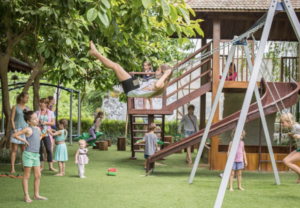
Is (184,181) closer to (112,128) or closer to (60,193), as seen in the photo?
(60,193)

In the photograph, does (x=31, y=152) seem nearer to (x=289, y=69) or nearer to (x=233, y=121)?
(x=233, y=121)

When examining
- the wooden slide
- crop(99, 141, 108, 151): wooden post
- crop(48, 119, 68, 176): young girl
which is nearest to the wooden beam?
the wooden slide

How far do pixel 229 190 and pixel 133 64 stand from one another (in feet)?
17.4

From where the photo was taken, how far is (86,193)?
723 cm

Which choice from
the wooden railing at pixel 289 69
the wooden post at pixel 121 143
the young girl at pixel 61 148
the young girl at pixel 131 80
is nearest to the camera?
the young girl at pixel 131 80

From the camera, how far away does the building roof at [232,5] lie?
33.8ft

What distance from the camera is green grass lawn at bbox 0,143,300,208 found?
654 centimetres

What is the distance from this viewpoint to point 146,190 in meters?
7.68

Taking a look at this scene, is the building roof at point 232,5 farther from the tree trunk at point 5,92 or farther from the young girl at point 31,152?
the young girl at point 31,152

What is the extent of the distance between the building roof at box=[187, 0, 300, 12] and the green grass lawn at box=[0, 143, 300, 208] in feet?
12.7

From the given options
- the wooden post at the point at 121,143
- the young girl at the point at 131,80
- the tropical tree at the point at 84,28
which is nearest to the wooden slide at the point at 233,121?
the tropical tree at the point at 84,28

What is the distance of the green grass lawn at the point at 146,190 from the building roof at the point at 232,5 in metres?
3.89

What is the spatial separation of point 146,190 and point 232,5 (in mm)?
5151

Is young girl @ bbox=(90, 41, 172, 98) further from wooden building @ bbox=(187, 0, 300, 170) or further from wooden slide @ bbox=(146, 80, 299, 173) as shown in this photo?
wooden building @ bbox=(187, 0, 300, 170)
